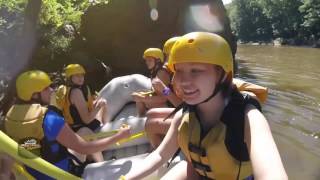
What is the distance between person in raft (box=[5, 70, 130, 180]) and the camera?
8.96 feet

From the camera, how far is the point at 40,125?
108 inches

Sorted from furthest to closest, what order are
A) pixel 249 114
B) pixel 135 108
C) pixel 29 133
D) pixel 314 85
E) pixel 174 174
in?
→ pixel 314 85 < pixel 135 108 < pixel 29 133 < pixel 174 174 < pixel 249 114

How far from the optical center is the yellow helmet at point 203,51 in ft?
6.01

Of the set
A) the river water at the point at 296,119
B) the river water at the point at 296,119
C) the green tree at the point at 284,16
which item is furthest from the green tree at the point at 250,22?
the river water at the point at 296,119

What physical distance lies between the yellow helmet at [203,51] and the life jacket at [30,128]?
3.92 feet

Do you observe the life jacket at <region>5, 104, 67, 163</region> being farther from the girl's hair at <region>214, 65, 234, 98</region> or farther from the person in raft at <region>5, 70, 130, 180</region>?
the girl's hair at <region>214, 65, 234, 98</region>

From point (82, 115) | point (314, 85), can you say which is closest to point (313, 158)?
point (82, 115)

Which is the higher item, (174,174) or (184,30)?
(174,174)

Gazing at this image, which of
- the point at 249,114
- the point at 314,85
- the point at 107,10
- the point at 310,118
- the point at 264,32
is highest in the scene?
the point at 249,114

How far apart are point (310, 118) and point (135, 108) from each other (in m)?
4.80

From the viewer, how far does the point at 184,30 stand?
600 inches

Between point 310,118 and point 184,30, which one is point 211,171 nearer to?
point 310,118

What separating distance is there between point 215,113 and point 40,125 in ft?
4.18

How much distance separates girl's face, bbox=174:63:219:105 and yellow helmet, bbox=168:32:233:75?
0.03 meters
